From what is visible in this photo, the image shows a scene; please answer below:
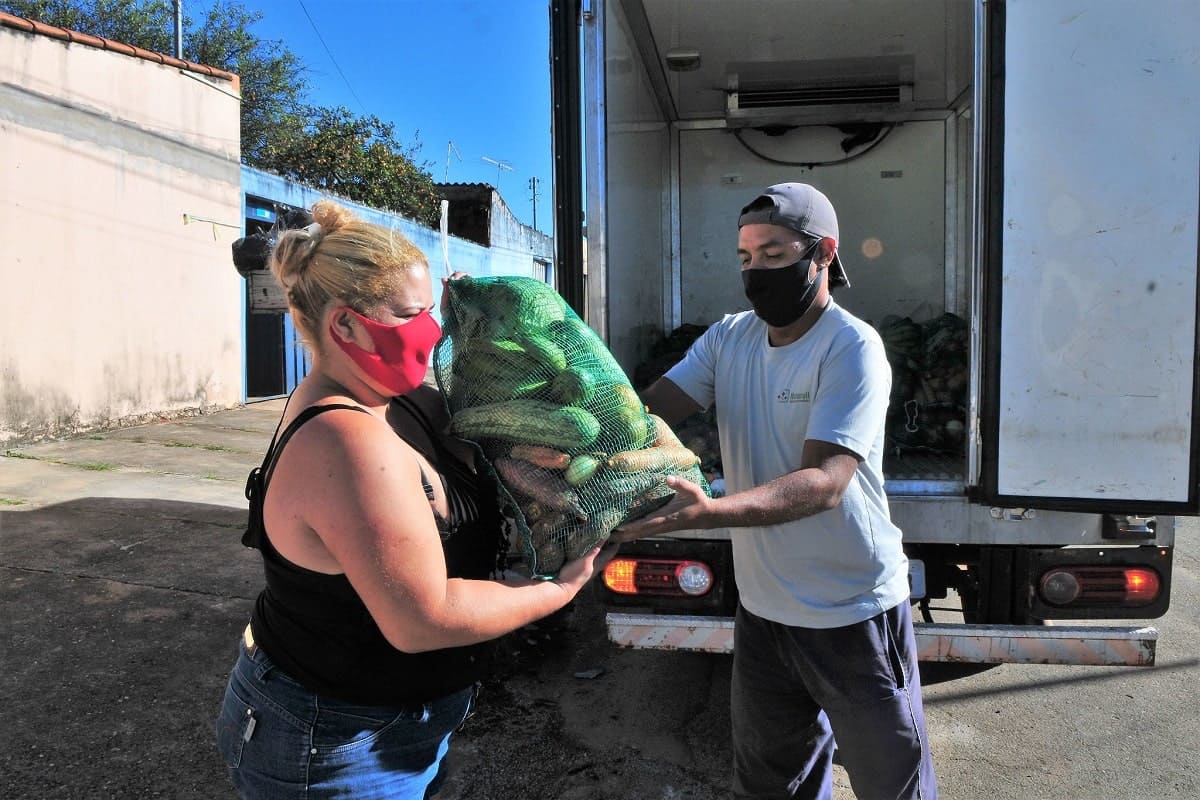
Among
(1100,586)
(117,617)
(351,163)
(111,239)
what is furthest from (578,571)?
(351,163)

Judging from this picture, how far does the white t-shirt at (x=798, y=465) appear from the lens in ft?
6.04

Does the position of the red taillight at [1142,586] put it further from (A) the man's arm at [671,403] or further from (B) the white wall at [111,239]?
(B) the white wall at [111,239]

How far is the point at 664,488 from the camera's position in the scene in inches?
64.8

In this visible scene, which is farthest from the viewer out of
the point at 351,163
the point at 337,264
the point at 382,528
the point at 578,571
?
the point at 351,163

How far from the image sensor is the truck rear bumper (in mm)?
2605

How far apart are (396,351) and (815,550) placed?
3.62 ft

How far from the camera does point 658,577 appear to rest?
2.91m

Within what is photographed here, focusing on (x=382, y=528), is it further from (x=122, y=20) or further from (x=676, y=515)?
(x=122, y=20)

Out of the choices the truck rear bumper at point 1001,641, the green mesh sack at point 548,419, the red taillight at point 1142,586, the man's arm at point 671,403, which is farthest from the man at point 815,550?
the red taillight at point 1142,586

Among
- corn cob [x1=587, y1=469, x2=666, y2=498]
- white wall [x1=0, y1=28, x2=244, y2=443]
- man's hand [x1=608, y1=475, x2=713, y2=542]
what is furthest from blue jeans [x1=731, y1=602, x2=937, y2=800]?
white wall [x1=0, y1=28, x2=244, y2=443]

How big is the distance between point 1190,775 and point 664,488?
246 centimetres

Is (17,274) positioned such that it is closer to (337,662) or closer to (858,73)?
(858,73)

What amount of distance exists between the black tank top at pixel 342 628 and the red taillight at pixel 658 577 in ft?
4.62

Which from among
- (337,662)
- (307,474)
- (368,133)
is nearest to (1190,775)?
(337,662)
